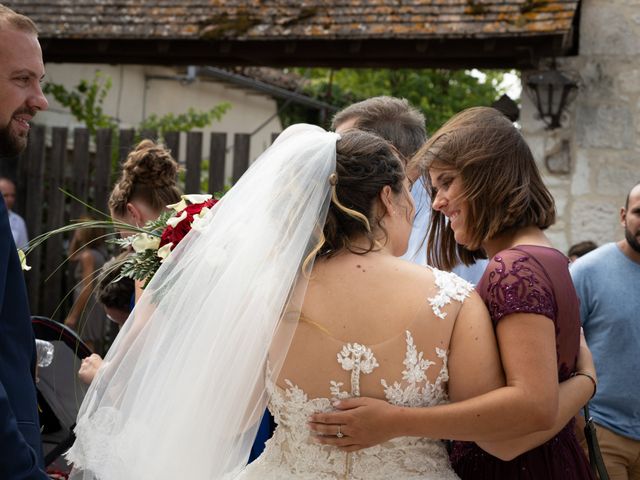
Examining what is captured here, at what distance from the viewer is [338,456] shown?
108 inches

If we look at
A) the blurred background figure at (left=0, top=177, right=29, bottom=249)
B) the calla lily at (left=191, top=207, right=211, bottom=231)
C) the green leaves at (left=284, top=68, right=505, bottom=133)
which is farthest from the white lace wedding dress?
the green leaves at (left=284, top=68, right=505, bottom=133)

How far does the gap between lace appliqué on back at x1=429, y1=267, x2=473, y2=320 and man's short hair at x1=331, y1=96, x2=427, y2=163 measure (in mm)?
1357

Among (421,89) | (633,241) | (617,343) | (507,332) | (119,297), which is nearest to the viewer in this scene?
(507,332)

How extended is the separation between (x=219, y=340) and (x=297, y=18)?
7.00 meters

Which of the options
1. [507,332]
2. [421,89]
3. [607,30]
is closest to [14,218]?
[607,30]

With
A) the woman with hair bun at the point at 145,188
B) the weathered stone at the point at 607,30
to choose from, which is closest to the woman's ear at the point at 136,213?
the woman with hair bun at the point at 145,188

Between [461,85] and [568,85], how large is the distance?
13.8m

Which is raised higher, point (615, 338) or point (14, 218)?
point (615, 338)

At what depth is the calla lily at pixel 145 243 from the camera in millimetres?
3473

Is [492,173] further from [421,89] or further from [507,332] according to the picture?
[421,89]

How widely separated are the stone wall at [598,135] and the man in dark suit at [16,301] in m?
6.64

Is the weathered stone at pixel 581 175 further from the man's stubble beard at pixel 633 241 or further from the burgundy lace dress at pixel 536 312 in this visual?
the burgundy lace dress at pixel 536 312

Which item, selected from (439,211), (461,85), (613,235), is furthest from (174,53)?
(461,85)

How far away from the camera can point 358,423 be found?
2.62 m
